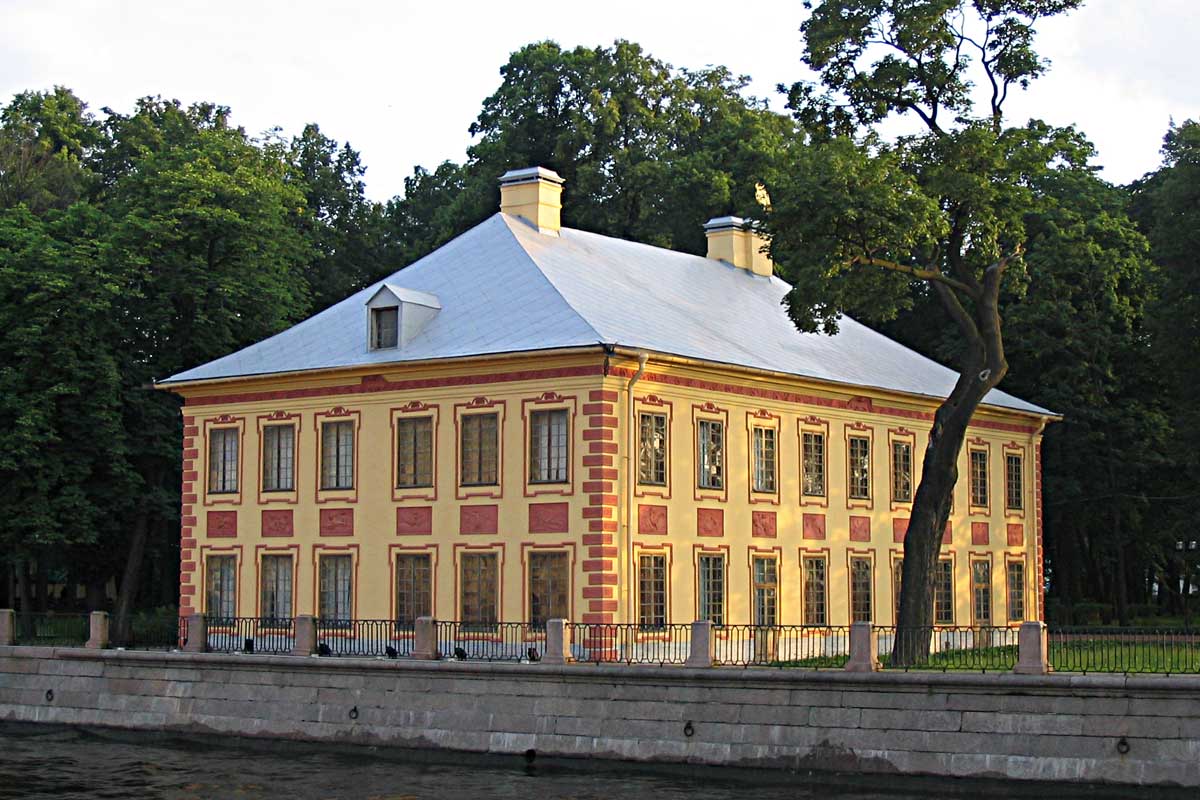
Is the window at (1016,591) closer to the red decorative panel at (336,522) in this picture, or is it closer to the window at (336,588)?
the window at (336,588)

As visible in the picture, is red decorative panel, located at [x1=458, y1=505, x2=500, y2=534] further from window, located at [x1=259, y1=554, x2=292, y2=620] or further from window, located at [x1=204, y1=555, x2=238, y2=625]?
window, located at [x1=204, y1=555, x2=238, y2=625]

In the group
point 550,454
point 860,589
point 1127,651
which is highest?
point 550,454

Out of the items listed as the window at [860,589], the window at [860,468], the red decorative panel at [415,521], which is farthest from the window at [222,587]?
the window at [860,468]

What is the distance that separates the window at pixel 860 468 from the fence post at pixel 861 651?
13289 mm

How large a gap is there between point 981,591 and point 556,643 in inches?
681

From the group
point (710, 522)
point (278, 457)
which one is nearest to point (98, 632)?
point (278, 457)

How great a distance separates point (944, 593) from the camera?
4362cm

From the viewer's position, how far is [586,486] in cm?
3494

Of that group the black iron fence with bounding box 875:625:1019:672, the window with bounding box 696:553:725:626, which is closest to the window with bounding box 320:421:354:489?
the window with bounding box 696:553:725:626

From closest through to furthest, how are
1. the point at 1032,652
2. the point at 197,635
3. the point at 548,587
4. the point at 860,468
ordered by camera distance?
the point at 1032,652 < the point at 548,587 < the point at 197,635 < the point at 860,468

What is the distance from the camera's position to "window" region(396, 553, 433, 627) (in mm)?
36844

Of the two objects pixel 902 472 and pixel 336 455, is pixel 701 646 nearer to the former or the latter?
pixel 336 455

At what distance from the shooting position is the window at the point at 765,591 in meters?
38.4

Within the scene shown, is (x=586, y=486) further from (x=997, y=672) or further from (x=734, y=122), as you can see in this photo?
(x=734, y=122)
